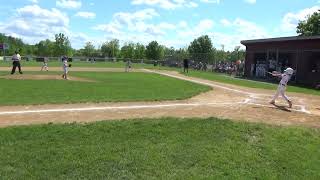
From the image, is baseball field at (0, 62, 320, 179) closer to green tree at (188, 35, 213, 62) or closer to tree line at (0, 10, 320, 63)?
tree line at (0, 10, 320, 63)

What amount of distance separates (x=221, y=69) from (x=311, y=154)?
41.4m

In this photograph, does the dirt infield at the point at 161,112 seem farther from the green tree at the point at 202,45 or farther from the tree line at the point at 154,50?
the green tree at the point at 202,45

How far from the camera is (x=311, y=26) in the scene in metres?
64.7

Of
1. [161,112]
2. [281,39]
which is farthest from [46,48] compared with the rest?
[161,112]

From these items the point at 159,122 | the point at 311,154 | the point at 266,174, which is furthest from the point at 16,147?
the point at 311,154

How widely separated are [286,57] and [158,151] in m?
29.7

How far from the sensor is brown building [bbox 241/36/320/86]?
32.3m

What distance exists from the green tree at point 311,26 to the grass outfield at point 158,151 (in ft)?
186

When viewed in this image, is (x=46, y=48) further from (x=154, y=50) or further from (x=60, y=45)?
(x=154, y=50)

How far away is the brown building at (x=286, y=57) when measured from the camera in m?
32.3

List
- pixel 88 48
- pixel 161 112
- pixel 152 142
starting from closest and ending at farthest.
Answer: pixel 152 142 < pixel 161 112 < pixel 88 48

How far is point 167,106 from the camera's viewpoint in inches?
557

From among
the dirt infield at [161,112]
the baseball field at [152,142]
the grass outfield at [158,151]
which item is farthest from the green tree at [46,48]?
the grass outfield at [158,151]

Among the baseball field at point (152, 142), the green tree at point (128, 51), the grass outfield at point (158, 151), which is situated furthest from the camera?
the green tree at point (128, 51)
